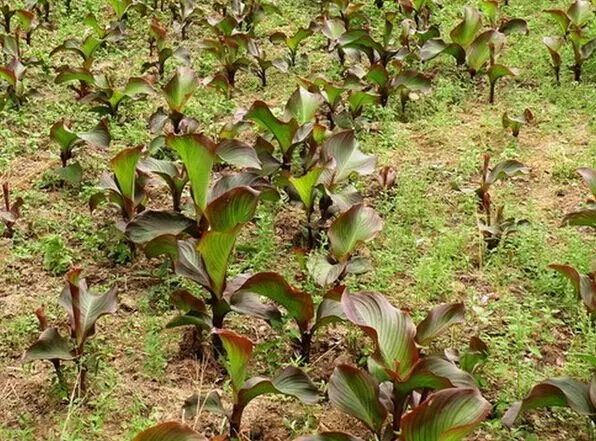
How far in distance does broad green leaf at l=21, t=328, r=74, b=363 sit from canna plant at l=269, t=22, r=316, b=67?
352 cm

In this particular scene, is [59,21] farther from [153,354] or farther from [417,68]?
[153,354]

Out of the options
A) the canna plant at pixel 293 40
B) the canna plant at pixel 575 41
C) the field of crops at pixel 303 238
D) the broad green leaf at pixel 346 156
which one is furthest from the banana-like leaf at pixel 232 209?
the canna plant at pixel 575 41

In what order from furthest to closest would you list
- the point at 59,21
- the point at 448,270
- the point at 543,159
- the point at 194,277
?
the point at 59,21, the point at 543,159, the point at 448,270, the point at 194,277

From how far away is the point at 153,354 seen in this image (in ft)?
10.2

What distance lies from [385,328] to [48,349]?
46.1 inches

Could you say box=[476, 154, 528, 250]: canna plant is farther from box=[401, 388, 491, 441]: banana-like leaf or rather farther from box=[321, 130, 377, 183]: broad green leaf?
box=[401, 388, 491, 441]: banana-like leaf

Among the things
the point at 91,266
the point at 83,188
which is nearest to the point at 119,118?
the point at 83,188

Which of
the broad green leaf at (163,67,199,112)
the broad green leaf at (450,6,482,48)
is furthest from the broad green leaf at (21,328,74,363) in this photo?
the broad green leaf at (450,6,482,48)

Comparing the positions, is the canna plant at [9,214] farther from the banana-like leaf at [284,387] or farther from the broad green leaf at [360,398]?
the broad green leaf at [360,398]

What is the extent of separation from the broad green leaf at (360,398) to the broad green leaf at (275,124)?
181 centimetres

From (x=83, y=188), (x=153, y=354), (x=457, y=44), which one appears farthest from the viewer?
(x=457, y=44)

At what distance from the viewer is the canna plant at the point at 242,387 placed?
2531 millimetres

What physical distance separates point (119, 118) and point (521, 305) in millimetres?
2836

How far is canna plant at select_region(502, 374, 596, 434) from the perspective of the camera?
8.36ft
